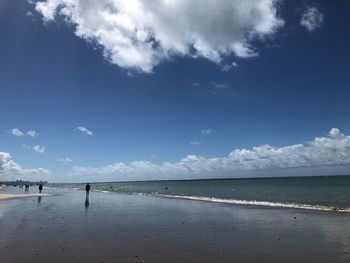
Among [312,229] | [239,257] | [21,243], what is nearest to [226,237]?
[239,257]

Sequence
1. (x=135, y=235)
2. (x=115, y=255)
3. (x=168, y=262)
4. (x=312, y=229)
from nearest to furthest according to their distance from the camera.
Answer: (x=168, y=262)
(x=115, y=255)
(x=135, y=235)
(x=312, y=229)

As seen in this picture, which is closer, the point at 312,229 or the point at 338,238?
the point at 338,238

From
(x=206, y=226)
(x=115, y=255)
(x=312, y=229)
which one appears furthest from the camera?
(x=206, y=226)

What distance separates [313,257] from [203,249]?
4.53 metres

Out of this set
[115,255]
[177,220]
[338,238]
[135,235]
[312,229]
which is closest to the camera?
[115,255]

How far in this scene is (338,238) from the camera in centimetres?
1900

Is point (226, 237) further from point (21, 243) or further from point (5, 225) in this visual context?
point (5, 225)

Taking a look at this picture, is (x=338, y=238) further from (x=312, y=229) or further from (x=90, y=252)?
(x=90, y=252)

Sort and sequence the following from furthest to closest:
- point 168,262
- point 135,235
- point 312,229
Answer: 1. point 312,229
2. point 135,235
3. point 168,262

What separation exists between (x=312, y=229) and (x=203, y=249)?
893cm

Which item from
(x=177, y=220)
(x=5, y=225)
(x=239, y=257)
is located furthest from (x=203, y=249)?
(x=5, y=225)

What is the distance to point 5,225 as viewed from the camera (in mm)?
23594

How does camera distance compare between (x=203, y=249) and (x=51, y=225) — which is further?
(x=51, y=225)

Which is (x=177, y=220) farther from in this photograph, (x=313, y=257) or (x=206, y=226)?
(x=313, y=257)
